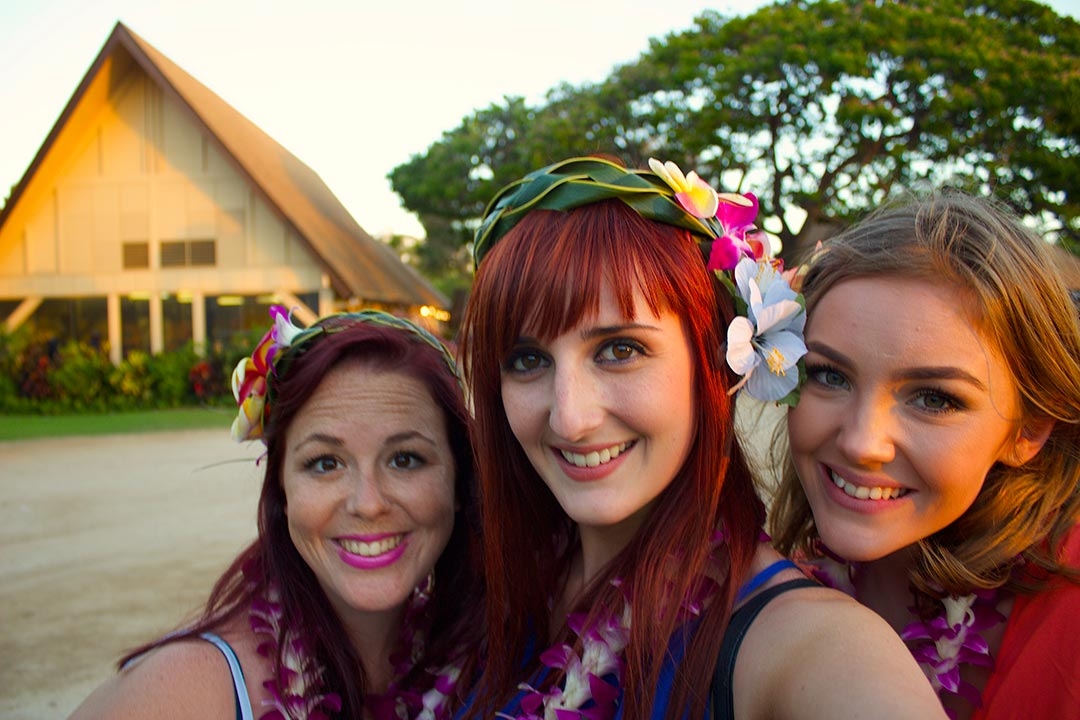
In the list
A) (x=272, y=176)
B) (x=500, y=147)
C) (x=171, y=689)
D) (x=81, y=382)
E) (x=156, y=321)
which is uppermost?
(x=500, y=147)

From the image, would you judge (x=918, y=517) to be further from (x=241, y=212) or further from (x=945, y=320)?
(x=241, y=212)

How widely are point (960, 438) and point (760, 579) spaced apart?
0.55 m

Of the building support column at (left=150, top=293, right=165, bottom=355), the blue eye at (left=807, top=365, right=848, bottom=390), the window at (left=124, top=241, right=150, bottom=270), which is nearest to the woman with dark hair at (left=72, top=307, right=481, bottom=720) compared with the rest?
the blue eye at (left=807, top=365, right=848, bottom=390)

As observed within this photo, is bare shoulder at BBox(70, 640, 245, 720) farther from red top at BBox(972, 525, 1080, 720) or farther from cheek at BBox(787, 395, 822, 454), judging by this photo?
red top at BBox(972, 525, 1080, 720)

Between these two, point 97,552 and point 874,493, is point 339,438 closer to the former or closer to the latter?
point 874,493

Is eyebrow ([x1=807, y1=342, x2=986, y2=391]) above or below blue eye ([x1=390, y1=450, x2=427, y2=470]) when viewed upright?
above

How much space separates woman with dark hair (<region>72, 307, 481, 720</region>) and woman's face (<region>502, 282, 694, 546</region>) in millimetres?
627

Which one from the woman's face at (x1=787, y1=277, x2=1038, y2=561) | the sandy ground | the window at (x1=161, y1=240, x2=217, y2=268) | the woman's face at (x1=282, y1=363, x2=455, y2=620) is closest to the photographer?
the woman's face at (x1=787, y1=277, x2=1038, y2=561)

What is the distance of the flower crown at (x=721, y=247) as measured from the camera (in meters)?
1.73

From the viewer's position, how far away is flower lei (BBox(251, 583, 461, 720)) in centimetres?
196

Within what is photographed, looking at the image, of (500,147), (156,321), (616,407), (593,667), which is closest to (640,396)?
(616,407)

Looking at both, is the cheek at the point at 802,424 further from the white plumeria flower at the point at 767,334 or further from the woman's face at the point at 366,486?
the woman's face at the point at 366,486

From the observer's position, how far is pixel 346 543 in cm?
215

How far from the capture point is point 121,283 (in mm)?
18828
